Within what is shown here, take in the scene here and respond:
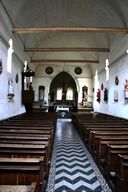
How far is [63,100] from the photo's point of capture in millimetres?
25875

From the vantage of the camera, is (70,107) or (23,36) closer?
(23,36)

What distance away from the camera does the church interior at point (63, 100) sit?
14.1 feet

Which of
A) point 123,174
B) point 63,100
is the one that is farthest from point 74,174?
point 63,100

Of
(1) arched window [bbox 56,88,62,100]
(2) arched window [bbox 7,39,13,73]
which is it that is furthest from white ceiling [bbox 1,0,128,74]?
(1) arched window [bbox 56,88,62,100]

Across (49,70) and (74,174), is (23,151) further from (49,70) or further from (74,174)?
(49,70)

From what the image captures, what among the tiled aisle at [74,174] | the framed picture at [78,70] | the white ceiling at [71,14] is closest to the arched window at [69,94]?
the framed picture at [78,70]

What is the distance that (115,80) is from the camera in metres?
13.7

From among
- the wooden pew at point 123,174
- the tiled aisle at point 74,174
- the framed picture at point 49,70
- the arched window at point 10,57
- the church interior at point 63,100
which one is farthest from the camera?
the framed picture at point 49,70

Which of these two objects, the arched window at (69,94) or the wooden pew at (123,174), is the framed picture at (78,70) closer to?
the arched window at (69,94)

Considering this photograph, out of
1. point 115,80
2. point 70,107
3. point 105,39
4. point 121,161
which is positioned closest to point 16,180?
point 121,161

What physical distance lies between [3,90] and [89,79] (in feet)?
54.0

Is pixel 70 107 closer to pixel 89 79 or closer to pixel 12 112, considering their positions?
pixel 89 79

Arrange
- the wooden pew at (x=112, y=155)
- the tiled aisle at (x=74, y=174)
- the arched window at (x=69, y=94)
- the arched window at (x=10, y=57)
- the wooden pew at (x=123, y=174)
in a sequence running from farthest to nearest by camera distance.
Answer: the arched window at (x=69, y=94)
the arched window at (x=10, y=57)
the tiled aisle at (x=74, y=174)
the wooden pew at (x=112, y=155)
the wooden pew at (x=123, y=174)

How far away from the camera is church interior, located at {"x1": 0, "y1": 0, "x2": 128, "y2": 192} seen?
4.29 meters
